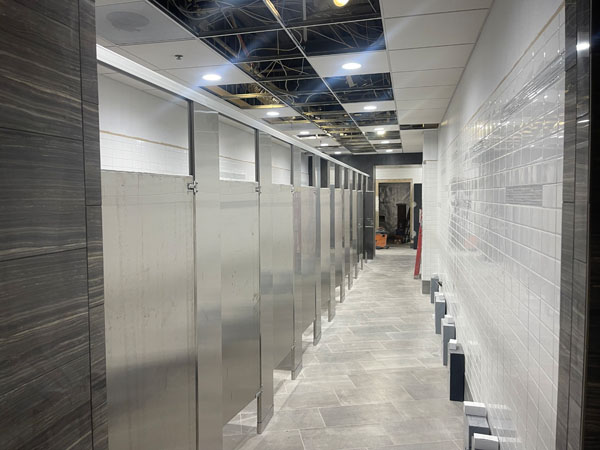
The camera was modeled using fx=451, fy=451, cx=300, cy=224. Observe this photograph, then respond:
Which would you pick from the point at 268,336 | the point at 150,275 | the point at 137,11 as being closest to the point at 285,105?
the point at 137,11

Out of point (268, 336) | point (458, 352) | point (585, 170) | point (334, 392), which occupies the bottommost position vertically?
point (334, 392)

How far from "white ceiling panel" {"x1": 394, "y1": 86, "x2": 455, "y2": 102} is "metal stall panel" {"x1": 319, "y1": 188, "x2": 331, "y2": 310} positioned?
1.51 metres

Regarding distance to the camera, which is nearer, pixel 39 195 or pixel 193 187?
pixel 39 195

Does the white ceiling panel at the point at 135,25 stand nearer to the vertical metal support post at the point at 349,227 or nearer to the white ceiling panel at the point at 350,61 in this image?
the white ceiling panel at the point at 350,61

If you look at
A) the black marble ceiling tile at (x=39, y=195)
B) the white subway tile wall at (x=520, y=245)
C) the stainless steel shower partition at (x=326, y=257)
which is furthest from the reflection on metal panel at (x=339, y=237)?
the black marble ceiling tile at (x=39, y=195)

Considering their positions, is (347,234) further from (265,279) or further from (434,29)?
(434,29)

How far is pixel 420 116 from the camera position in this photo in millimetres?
7164

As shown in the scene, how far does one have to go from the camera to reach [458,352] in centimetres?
389

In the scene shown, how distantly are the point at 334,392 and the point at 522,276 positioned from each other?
7.99 ft

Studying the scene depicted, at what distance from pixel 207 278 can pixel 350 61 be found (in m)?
2.84

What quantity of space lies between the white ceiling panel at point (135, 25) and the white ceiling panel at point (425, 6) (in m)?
1.60

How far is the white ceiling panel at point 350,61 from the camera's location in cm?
417

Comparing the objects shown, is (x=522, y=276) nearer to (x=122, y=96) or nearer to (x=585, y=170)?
(x=585, y=170)

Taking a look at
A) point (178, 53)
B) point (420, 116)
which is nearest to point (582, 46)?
point (178, 53)
